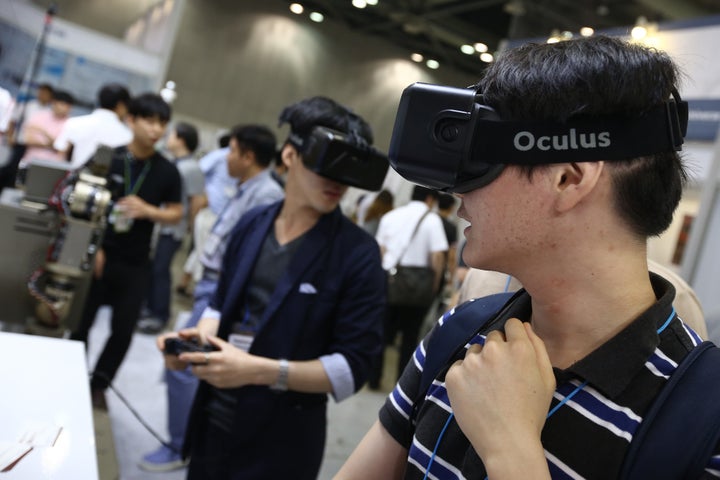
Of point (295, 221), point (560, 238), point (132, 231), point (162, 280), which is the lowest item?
point (162, 280)

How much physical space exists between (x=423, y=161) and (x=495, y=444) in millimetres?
382

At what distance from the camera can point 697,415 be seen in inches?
27.2

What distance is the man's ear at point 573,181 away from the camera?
0.82 meters

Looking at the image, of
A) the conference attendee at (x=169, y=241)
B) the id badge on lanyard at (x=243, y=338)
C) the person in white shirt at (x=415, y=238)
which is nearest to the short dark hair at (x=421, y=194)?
the person in white shirt at (x=415, y=238)

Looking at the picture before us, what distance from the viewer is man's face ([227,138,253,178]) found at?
12.4 feet

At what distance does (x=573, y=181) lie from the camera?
836 mm

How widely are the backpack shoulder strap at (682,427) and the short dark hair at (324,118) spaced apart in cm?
A: 130

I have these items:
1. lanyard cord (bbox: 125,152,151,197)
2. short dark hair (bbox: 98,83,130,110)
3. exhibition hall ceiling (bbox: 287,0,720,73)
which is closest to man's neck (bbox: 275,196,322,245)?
Result: lanyard cord (bbox: 125,152,151,197)

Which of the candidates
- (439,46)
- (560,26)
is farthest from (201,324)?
(439,46)

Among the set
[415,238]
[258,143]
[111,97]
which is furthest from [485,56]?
[258,143]

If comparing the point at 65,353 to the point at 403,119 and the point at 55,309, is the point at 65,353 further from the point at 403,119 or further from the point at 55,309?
the point at 403,119

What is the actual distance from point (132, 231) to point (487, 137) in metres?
2.82

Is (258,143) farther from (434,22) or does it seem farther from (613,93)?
(434,22)

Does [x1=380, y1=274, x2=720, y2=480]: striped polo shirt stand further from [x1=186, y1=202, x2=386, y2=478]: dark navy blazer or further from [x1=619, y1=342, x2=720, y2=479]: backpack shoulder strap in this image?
[x1=186, y1=202, x2=386, y2=478]: dark navy blazer
